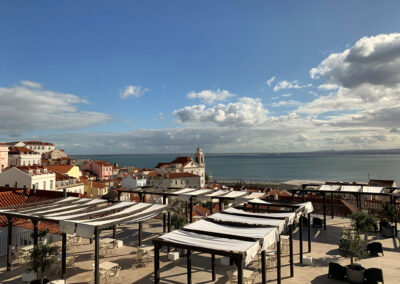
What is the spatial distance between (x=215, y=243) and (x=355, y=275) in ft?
→ 19.0

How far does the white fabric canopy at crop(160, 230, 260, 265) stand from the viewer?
6.44m

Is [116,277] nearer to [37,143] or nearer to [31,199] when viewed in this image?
[31,199]

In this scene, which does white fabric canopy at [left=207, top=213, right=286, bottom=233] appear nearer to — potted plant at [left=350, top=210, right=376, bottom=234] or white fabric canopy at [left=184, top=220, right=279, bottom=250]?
white fabric canopy at [left=184, top=220, right=279, bottom=250]

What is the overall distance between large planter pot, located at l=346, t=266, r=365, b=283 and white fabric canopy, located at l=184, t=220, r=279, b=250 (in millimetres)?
3530

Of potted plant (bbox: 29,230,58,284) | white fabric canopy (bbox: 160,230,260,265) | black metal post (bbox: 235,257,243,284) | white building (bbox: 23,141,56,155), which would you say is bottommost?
potted plant (bbox: 29,230,58,284)

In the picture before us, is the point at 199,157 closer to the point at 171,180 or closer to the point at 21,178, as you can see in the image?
the point at 171,180

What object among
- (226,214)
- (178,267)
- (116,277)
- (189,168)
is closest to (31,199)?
(116,277)

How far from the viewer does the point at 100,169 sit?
304ft

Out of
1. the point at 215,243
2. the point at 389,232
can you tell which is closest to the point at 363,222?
the point at 389,232

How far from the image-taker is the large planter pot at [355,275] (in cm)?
911

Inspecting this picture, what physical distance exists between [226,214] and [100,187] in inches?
2160

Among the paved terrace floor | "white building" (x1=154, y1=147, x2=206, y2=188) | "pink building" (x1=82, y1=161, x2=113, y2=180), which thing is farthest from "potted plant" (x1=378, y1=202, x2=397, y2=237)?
"pink building" (x1=82, y1=161, x2=113, y2=180)

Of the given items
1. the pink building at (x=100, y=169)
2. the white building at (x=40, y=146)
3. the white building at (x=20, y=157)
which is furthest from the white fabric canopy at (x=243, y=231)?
the white building at (x=40, y=146)

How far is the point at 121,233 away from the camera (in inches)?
634
